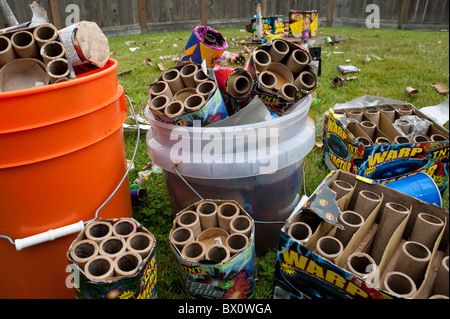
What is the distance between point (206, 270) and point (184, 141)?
555 mm

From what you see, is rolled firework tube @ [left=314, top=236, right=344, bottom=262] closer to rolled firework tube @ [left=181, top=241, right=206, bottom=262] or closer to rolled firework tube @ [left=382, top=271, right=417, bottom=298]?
rolled firework tube @ [left=382, top=271, right=417, bottom=298]

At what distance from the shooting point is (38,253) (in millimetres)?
1319

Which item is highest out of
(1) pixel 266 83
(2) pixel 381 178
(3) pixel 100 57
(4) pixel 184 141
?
(3) pixel 100 57

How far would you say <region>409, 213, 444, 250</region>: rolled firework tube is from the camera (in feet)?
4.18

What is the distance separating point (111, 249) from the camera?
124 cm

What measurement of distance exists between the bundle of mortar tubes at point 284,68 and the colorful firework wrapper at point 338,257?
1.56ft

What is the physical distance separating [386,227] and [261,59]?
95 cm

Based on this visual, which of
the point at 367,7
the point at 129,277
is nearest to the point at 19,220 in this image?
the point at 129,277

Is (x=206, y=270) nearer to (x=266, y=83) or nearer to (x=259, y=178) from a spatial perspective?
(x=259, y=178)

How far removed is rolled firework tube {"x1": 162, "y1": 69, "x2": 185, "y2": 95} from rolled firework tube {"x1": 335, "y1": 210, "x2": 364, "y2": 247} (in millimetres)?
912

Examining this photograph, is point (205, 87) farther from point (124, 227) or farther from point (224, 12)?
point (224, 12)

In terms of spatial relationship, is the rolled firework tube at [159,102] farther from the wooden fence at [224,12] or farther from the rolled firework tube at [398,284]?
the wooden fence at [224,12]

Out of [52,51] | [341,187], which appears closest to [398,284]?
[341,187]

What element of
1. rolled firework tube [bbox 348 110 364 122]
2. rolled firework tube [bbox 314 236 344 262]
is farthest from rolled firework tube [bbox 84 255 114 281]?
rolled firework tube [bbox 348 110 364 122]
